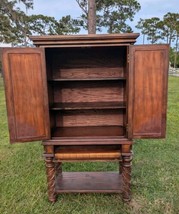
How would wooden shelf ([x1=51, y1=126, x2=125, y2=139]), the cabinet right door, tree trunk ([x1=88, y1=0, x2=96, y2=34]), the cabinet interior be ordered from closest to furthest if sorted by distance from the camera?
the cabinet right door < wooden shelf ([x1=51, y1=126, x2=125, y2=139]) < the cabinet interior < tree trunk ([x1=88, y1=0, x2=96, y2=34])

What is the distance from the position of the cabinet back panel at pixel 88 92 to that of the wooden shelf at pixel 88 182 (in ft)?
2.78

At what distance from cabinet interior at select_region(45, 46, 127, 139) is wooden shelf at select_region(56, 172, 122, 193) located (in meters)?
0.56

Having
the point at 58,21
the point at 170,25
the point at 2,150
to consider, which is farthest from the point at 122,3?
the point at 2,150

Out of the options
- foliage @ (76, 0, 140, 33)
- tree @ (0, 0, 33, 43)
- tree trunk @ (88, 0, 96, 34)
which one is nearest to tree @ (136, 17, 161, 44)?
foliage @ (76, 0, 140, 33)

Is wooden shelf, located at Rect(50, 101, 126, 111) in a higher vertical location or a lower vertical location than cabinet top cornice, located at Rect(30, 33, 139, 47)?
lower

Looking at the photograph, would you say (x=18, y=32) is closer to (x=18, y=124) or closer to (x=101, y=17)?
(x=101, y=17)

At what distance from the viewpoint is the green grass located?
1964mm

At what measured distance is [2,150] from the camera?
11.1 ft

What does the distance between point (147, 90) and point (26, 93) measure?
1003mm

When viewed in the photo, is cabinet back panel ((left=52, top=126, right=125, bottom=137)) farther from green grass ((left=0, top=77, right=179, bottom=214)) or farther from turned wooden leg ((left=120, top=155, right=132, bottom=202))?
green grass ((left=0, top=77, right=179, bottom=214))

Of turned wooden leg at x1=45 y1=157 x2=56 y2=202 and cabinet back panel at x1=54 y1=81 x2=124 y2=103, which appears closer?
turned wooden leg at x1=45 y1=157 x2=56 y2=202

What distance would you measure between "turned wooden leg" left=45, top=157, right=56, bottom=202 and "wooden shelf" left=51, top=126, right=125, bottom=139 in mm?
231

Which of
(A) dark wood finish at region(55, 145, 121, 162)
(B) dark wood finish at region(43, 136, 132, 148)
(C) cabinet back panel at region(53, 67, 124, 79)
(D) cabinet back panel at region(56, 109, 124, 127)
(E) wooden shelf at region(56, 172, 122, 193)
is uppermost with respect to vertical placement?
(C) cabinet back panel at region(53, 67, 124, 79)

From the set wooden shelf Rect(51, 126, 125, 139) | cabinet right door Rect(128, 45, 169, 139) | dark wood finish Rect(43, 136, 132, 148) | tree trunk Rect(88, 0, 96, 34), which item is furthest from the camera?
tree trunk Rect(88, 0, 96, 34)
